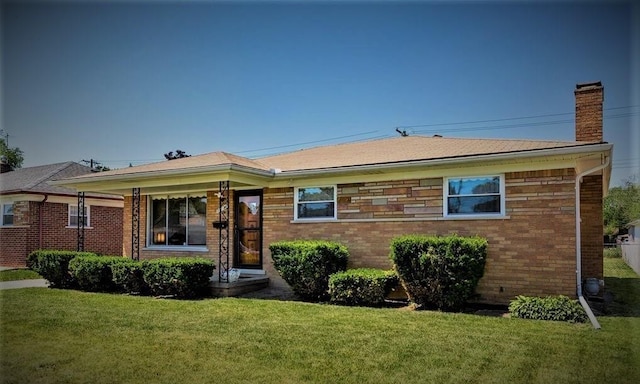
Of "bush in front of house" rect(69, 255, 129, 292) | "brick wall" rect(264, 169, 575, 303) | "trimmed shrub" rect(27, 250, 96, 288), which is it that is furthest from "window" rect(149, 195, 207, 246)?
"brick wall" rect(264, 169, 575, 303)

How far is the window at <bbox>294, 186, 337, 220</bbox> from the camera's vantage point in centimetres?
1159

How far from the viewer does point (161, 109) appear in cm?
944

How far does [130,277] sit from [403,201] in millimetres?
7123

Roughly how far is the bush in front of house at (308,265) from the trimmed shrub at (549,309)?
3.95m

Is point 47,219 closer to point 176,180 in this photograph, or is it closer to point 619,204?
point 176,180

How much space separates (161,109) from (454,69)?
6070 millimetres

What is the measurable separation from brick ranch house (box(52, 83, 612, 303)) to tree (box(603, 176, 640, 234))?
30.7m

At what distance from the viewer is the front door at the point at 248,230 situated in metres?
12.8

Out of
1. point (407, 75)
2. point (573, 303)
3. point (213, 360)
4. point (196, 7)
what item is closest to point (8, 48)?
point (196, 7)

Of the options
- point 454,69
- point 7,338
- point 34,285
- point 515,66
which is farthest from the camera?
point 34,285

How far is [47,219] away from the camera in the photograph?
1878 centimetres

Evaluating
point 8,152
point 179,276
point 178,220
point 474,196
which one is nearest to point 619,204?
Answer: point 474,196

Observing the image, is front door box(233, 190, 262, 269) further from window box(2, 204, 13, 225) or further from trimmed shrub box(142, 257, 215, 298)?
window box(2, 204, 13, 225)

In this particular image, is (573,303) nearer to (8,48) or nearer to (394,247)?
(394,247)
